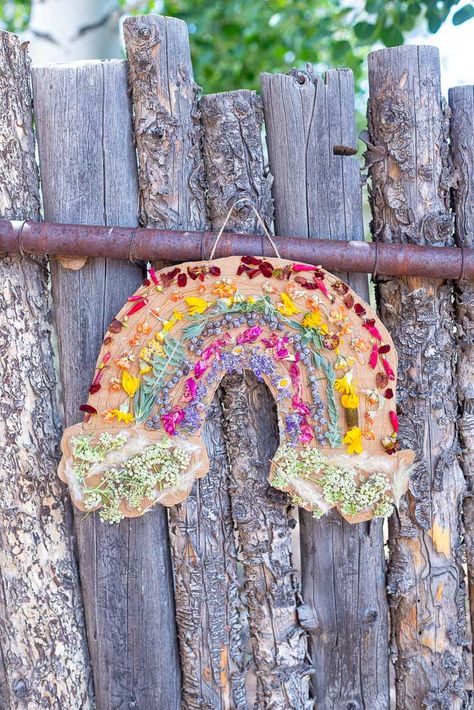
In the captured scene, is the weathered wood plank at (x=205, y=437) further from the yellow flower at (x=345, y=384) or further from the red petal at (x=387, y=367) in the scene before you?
the red petal at (x=387, y=367)

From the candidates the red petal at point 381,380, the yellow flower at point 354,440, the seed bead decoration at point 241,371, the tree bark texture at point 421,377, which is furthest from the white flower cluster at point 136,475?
the tree bark texture at point 421,377

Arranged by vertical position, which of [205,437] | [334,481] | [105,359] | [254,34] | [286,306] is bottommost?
[334,481]

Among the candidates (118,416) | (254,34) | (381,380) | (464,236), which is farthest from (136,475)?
(254,34)

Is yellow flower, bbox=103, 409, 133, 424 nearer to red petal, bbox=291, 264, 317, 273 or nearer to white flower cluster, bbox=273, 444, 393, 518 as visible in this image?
white flower cluster, bbox=273, 444, 393, 518

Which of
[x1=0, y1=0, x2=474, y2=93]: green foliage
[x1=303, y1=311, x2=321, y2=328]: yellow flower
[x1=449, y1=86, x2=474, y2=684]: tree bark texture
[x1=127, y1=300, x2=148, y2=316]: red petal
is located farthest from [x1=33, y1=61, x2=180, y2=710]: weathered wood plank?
[x1=0, y1=0, x2=474, y2=93]: green foliage

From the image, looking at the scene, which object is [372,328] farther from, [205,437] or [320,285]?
[205,437]
